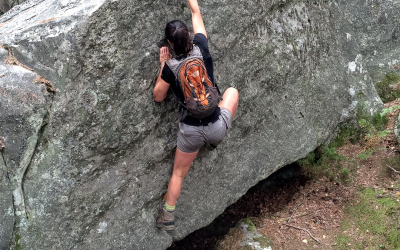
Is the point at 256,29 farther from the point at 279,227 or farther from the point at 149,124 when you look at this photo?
the point at 279,227

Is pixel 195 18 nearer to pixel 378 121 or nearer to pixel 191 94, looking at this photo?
pixel 191 94

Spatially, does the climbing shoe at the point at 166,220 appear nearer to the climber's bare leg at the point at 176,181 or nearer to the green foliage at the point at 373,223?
the climber's bare leg at the point at 176,181

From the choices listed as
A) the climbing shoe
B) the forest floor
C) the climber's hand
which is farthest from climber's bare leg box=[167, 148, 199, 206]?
the forest floor

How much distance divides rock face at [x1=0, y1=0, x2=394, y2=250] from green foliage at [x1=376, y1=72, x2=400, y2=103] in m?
3.19

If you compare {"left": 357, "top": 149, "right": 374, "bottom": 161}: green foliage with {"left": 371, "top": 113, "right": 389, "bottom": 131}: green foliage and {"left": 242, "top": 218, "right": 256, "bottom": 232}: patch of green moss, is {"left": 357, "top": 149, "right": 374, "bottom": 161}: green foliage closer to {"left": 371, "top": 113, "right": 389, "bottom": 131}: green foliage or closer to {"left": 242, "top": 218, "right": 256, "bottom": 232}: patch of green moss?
{"left": 371, "top": 113, "right": 389, "bottom": 131}: green foliage

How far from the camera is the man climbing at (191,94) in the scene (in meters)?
3.82

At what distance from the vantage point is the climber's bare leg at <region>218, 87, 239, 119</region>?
15.0ft

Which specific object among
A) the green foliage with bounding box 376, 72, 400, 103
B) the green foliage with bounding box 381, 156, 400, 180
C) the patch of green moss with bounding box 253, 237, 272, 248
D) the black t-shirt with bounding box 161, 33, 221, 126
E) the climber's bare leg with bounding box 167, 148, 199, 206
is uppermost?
the black t-shirt with bounding box 161, 33, 221, 126

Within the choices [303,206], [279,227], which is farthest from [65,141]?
[303,206]

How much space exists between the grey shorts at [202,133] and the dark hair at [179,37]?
0.97 meters

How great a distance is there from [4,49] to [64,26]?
28.8 inches

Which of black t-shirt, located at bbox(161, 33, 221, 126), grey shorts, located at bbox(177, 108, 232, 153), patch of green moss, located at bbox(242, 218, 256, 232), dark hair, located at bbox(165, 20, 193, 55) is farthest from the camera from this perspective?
patch of green moss, located at bbox(242, 218, 256, 232)

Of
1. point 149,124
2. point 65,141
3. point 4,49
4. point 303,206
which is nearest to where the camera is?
point 4,49

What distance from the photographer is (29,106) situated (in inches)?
149
